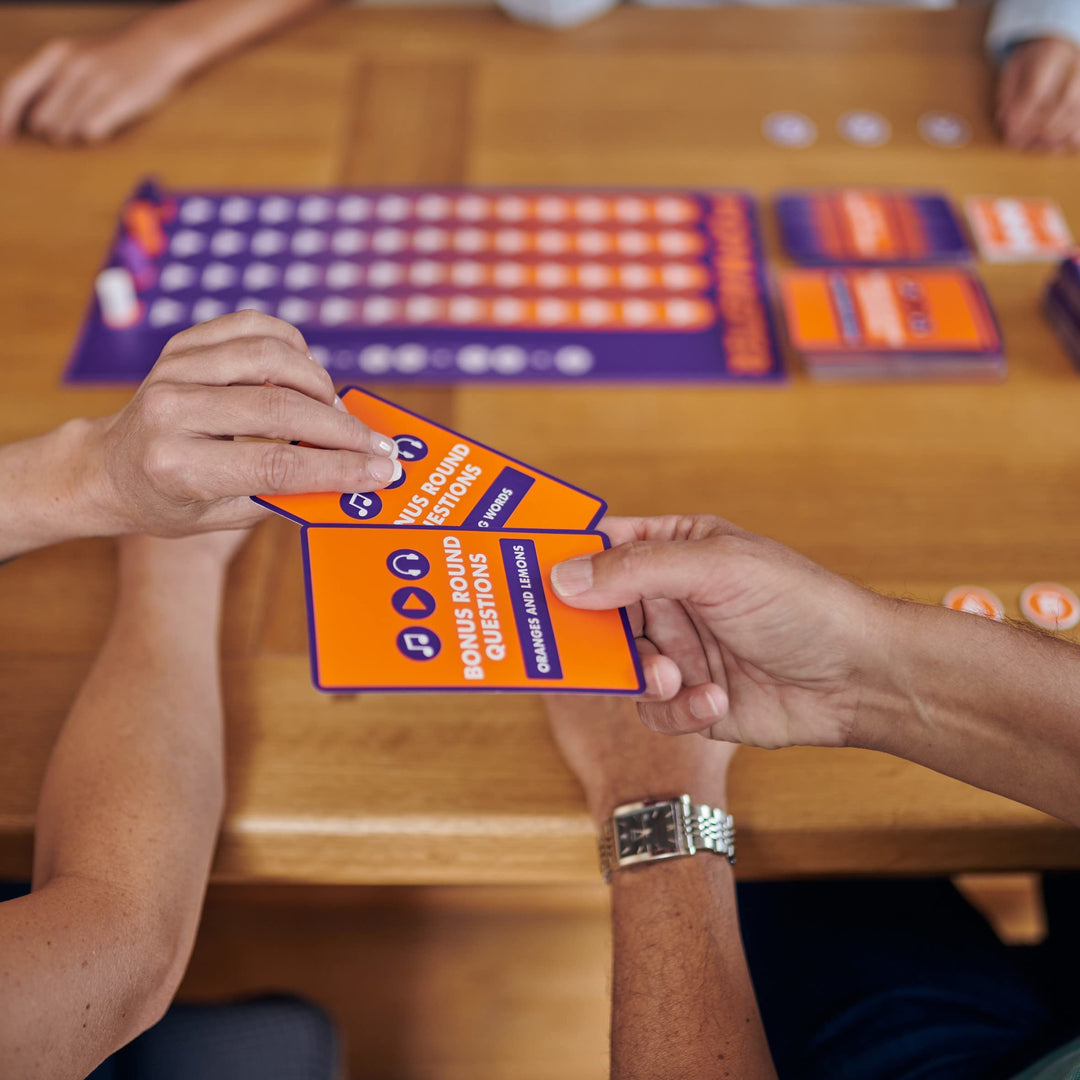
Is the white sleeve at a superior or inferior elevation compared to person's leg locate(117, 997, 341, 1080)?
superior

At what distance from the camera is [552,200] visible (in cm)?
106

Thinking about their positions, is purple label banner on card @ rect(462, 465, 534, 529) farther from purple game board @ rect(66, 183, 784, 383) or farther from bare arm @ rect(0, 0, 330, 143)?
bare arm @ rect(0, 0, 330, 143)

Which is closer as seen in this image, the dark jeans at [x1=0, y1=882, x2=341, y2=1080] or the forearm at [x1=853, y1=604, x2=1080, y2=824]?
the forearm at [x1=853, y1=604, x2=1080, y2=824]

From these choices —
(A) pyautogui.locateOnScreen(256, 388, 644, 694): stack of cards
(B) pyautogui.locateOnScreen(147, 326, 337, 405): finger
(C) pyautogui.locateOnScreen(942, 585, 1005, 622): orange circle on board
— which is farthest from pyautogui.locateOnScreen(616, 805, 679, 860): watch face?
(B) pyautogui.locateOnScreen(147, 326, 337, 405): finger

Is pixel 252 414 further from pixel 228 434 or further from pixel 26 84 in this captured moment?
pixel 26 84

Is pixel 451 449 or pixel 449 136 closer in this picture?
pixel 451 449

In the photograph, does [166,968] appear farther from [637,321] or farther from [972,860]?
[637,321]

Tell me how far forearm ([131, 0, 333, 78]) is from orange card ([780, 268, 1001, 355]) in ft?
2.48

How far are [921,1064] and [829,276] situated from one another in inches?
27.0

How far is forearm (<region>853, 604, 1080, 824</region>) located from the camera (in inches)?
25.8

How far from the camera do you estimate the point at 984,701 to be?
666 millimetres

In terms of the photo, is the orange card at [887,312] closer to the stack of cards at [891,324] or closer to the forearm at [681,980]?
the stack of cards at [891,324]

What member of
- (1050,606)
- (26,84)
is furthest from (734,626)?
(26,84)

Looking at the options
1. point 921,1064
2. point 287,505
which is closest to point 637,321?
point 287,505
